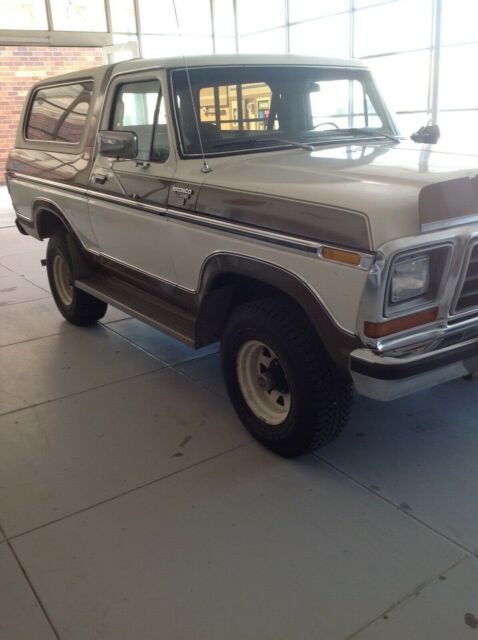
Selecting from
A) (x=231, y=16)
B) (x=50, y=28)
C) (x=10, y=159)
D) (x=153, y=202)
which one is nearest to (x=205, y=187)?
(x=153, y=202)

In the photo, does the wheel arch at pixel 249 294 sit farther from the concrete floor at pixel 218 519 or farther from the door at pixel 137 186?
the concrete floor at pixel 218 519

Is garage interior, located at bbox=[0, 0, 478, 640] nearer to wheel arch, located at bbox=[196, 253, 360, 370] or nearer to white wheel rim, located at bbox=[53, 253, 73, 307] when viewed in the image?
white wheel rim, located at bbox=[53, 253, 73, 307]

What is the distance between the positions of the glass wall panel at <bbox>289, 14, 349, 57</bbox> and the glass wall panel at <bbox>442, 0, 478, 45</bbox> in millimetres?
2296

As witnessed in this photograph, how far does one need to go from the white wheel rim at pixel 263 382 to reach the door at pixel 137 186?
761 mm

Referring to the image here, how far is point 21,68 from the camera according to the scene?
14.8 metres

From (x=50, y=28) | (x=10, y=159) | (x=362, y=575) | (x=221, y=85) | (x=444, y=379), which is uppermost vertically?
(x=50, y=28)

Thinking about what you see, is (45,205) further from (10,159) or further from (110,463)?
(110,463)

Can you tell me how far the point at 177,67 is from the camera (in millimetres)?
3439

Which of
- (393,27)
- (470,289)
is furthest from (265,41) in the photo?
(470,289)

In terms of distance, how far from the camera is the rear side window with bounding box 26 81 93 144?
443 cm

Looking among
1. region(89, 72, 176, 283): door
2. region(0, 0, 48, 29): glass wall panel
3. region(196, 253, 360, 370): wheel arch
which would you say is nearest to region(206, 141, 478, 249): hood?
region(196, 253, 360, 370): wheel arch

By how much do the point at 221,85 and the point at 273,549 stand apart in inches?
104

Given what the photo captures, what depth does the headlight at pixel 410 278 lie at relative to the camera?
2344 mm

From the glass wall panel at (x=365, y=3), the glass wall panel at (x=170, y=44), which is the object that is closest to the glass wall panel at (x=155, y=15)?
the glass wall panel at (x=170, y=44)
